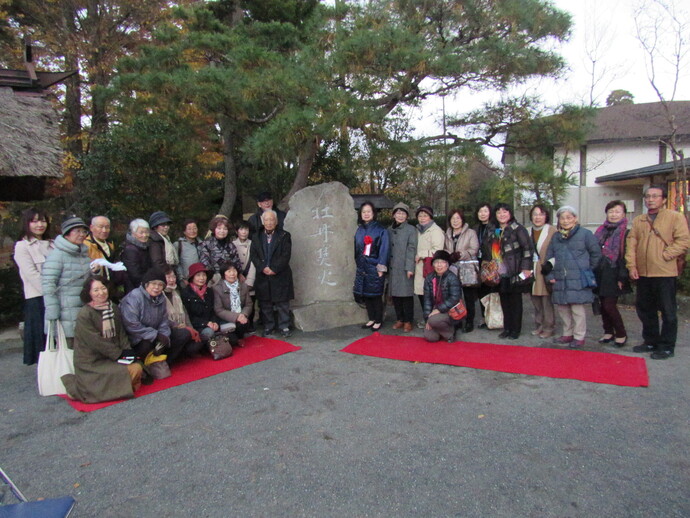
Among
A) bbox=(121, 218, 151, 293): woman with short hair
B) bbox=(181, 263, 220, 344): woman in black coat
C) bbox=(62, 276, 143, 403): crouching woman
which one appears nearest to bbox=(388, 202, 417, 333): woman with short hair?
bbox=(181, 263, 220, 344): woman in black coat

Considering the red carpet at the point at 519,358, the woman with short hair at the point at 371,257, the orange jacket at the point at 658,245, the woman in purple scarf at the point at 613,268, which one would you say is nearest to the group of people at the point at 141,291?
the woman with short hair at the point at 371,257

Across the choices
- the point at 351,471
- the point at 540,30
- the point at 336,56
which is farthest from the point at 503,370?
the point at 540,30

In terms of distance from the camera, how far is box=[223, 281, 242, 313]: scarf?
5113mm

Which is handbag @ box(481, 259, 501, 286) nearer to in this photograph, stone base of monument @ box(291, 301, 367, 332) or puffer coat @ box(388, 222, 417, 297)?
puffer coat @ box(388, 222, 417, 297)

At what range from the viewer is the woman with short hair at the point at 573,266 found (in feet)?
14.7

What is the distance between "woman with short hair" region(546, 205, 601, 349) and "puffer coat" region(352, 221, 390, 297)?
188 cm

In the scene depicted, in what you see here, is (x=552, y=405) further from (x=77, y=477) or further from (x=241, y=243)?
(x=241, y=243)

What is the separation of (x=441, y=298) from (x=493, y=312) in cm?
72

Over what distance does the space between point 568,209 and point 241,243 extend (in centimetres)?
375

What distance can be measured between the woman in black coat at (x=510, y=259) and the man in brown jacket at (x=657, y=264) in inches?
36.8

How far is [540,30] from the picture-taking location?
6.57 metres

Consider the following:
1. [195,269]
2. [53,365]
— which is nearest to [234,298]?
[195,269]

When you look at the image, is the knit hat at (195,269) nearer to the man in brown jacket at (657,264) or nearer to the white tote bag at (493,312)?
the white tote bag at (493,312)

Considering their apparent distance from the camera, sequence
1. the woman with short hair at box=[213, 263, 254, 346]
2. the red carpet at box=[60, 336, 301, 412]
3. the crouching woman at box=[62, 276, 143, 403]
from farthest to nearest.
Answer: the woman with short hair at box=[213, 263, 254, 346]
the red carpet at box=[60, 336, 301, 412]
the crouching woman at box=[62, 276, 143, 403]
